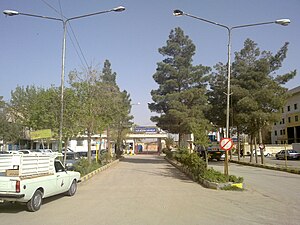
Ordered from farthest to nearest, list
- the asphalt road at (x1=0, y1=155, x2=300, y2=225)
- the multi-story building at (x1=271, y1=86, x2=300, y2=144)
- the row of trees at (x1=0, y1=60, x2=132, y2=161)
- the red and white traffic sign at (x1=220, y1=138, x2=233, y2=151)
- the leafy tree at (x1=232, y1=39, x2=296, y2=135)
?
the multi-story building at (x1=271, y1=86, x2=300, y2=144) → the leafy tree at (x1=232, y1=39, x2=296, y2=135) → the row of trees at (x1=0, y1=60, x2=132, y2=161) → the red and white traffic sign at (x1=220, y1=138, x2=233, y2=151) → the asphalt road at (x1=0, y1=155, x2=300, y2=225)

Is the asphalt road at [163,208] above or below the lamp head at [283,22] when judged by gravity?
below

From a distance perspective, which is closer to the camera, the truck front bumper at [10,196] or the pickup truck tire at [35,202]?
the truck front bumper at [10,196]

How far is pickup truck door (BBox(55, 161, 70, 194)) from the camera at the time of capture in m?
11.1

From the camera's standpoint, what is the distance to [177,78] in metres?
37.1

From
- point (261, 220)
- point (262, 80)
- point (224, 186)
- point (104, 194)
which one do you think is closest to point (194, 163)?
point (224, 186)

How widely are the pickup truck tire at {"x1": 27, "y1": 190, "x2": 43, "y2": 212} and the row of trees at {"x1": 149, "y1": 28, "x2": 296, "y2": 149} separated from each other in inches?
775

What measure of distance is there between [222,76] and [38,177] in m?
28.5

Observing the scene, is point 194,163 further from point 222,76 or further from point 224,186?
point 222,76

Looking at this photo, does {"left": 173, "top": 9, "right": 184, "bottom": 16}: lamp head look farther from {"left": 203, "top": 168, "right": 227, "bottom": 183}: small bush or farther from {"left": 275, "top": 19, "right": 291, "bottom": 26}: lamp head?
{"left": 203, "top": 168, "right": 227, "bottom": 183}: small bush

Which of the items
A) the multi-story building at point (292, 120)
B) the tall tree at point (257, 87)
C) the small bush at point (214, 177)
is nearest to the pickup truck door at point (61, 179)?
the small bush at point (214, 177)

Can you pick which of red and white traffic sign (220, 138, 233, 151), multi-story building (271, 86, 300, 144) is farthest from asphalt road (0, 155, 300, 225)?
multi-story building (271, 86, 300, 144)

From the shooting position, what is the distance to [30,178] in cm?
953

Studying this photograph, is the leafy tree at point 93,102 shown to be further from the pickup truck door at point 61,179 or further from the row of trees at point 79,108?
the pickup truck door at point 61,179

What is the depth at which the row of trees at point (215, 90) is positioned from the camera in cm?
3083
